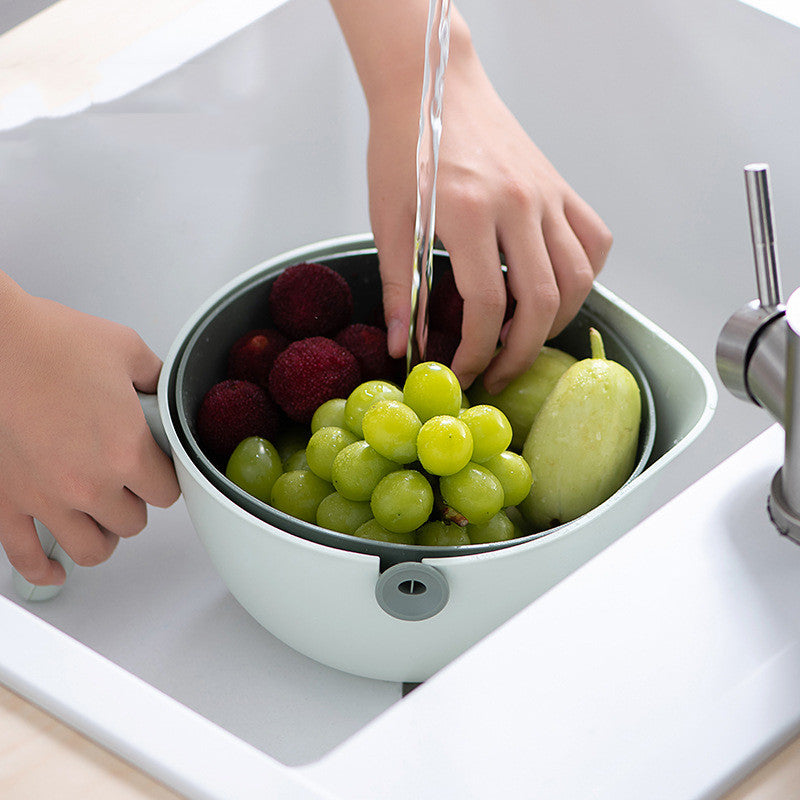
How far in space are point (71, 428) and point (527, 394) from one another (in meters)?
0.26

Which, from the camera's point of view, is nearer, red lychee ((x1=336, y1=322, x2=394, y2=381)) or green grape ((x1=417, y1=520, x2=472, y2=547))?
green grape ((x1=417, y1=520, x2=472, y2=547))

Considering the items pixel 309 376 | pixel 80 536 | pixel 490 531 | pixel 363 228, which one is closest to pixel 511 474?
pixel 490 531

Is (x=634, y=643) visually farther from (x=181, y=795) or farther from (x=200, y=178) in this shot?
(x=200, y=178)

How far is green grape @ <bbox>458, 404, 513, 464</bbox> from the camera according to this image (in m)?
0.48

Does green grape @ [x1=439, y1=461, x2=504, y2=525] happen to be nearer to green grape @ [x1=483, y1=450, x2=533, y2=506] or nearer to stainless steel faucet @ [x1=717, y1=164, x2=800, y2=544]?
green grape @ [x1=483, y1=450, x2=533, y2=506]

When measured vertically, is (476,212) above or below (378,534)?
above

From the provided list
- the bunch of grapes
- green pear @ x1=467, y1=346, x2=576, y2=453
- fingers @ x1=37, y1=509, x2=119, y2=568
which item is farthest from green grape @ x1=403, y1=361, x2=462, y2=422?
fingers @ x1=37, y1=509, x2=119, y2=568

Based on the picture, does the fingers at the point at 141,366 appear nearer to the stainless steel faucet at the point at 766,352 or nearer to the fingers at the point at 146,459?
the fingers at the point at 146,459

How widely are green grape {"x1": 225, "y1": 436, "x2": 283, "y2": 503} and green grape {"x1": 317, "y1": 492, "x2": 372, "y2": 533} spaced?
0.05 m

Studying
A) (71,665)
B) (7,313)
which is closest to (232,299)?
(7,313)

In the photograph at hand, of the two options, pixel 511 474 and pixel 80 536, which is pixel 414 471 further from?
pixel 80 536

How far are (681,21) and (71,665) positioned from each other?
2.16 feet

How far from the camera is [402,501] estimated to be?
47cm

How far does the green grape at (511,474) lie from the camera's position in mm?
497
